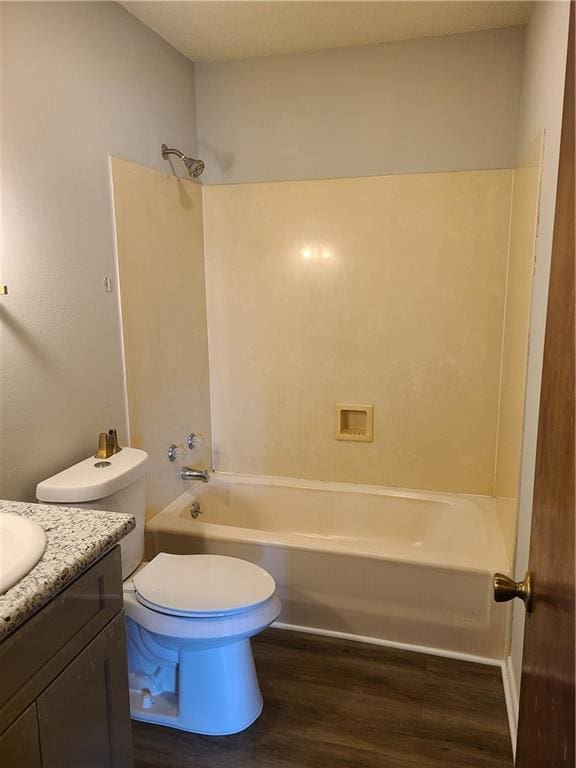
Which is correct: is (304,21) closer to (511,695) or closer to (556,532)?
(556,532)

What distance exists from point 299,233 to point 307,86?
0.67m

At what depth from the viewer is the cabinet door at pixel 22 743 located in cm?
93

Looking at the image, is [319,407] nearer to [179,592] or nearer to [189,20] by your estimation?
[179,592]

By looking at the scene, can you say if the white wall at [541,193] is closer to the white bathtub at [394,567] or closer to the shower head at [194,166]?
the white bathtub at [394,567]

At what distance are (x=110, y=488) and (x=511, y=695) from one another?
5.05 ft

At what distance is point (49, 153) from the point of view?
5.83ft

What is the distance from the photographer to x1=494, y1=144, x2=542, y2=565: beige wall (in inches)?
74.7

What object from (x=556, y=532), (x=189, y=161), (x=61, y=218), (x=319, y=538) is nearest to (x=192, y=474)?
(x=319, y=538)

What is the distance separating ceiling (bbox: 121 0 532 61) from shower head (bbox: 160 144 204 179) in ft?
1.51

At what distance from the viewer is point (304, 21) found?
227cm

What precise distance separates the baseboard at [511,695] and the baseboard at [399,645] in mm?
62

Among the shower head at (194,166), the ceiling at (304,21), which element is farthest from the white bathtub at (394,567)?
the ceiling at (304,21)

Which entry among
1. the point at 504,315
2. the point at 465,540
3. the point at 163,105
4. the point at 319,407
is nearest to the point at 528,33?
the point at 504,315

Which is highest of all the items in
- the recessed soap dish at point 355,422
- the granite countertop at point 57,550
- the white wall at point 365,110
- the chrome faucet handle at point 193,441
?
the white wall at point 365,110
